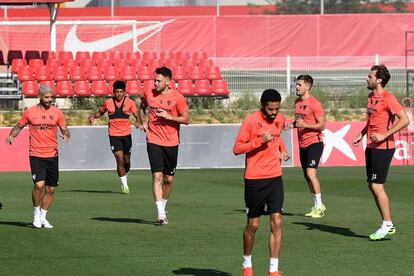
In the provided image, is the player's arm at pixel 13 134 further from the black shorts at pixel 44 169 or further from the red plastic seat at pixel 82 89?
the red plastic seat at pixel 82 89

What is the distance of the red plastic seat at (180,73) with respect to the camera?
3931 centimetres

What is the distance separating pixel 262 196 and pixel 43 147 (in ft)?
Answer: 18.5

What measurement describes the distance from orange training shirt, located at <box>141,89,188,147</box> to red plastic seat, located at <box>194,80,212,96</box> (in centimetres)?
2171

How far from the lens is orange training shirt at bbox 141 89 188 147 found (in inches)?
650

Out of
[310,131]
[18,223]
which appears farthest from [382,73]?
[18,223]

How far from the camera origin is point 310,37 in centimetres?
4616

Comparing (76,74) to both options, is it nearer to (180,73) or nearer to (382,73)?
(180,73)

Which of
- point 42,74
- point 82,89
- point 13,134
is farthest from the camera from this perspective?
point 42,74

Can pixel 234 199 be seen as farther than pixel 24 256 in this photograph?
Yes

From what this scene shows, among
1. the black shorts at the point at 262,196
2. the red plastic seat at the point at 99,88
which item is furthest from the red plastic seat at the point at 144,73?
the black shorts at the point at 262,196

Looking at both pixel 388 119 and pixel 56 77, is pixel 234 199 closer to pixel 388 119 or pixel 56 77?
pixel 388 119

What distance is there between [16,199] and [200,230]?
6539 millimetres

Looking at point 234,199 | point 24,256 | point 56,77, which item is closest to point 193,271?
point 24,256

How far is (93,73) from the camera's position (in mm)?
38875
